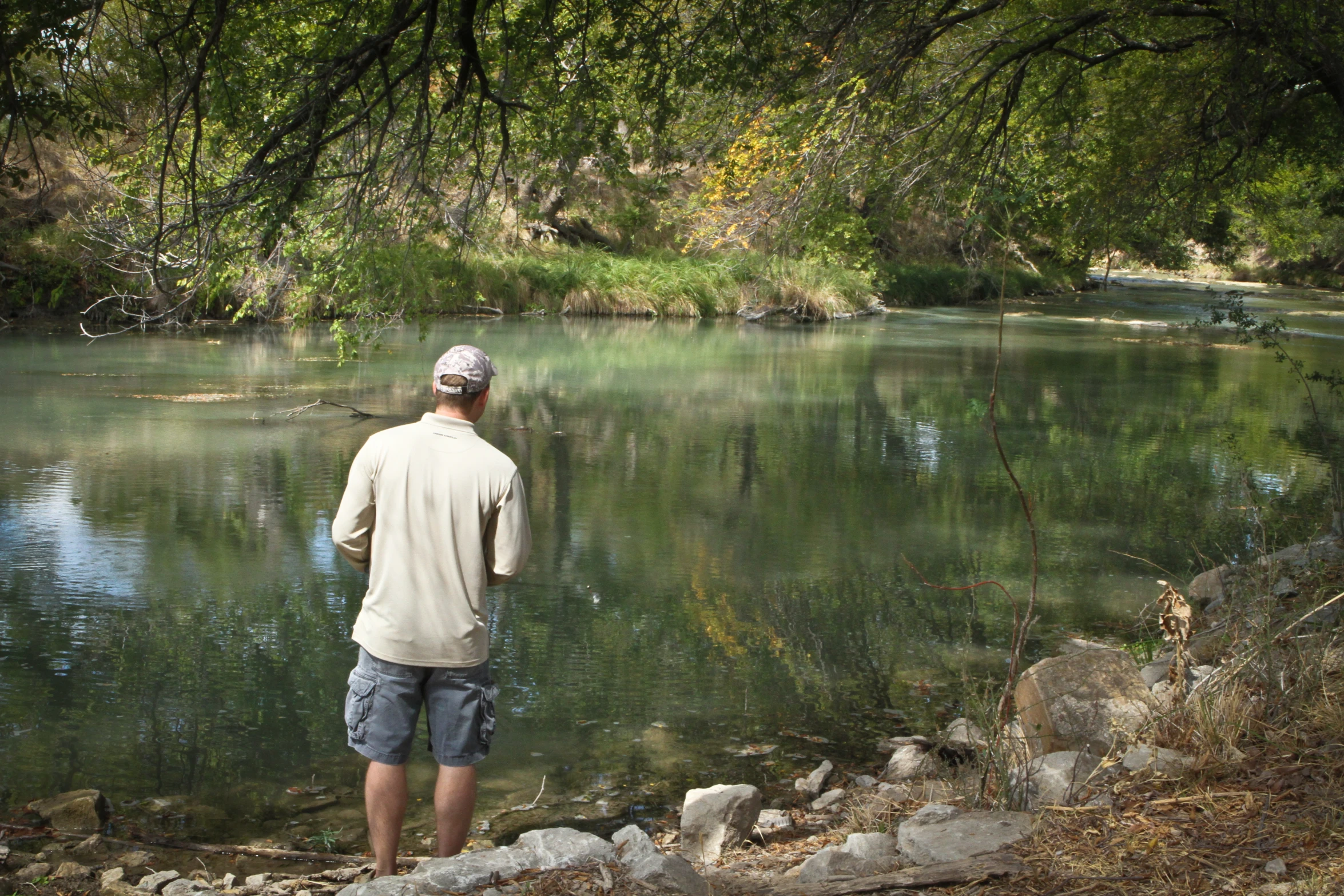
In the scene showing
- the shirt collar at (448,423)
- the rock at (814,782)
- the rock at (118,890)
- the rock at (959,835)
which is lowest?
the rock at (814,782)

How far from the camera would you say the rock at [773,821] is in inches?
175

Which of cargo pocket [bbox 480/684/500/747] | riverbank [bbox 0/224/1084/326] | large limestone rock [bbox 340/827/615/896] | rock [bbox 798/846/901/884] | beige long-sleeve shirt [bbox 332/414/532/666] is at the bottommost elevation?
rock [bbox 798/846/901/884]

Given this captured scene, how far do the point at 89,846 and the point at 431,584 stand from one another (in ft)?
5.28

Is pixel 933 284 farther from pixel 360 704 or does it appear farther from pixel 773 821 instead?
pixel 360 704

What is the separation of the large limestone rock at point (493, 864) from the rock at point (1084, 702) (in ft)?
5.92

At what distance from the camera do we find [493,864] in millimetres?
3320

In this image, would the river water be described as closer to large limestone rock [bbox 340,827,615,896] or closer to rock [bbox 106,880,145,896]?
rock [bbox 106,880,145,896]

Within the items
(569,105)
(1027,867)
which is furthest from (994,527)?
(1027,867)

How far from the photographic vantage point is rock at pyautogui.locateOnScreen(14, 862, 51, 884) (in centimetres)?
373

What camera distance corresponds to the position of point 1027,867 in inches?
131

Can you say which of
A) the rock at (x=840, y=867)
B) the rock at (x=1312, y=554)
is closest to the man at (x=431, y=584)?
the rock at (x=840, y=867)

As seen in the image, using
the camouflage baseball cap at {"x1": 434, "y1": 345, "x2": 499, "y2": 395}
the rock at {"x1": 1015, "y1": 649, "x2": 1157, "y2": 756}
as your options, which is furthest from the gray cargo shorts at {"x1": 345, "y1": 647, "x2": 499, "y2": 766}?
the rock at {"x1": 1015, "y1": 649, "x2": 1157, "y2": 756}

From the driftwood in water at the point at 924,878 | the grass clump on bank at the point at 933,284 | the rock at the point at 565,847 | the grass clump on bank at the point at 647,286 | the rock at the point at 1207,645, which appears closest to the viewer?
the driftwood in water at the point at 924,878

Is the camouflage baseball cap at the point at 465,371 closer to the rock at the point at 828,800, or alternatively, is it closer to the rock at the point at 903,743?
the rock at the point at 828,800
